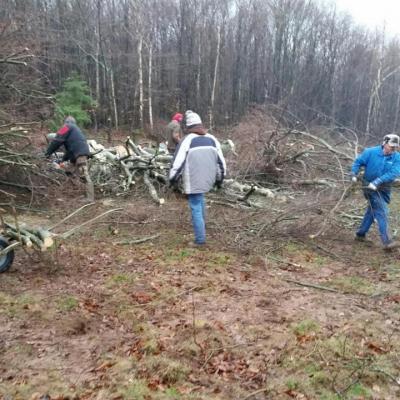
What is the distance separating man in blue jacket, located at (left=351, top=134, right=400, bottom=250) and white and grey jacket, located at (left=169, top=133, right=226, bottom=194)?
2283mm

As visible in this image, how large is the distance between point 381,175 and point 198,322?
380cm

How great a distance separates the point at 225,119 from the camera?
31250 mm

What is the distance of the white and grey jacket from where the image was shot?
579 cm

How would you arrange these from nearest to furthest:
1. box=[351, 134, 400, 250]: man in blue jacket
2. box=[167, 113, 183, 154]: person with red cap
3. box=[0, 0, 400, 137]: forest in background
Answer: box=[351, 134, 400, 250]: man in blue jacket, box=[167, 113, 183, 154]: person with red cap, box=[0, 0, 400, 137]: forest in background

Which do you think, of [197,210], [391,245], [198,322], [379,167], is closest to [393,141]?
[379,167]

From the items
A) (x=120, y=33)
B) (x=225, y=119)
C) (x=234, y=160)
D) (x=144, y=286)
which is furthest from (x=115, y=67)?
(x=144, y=286)

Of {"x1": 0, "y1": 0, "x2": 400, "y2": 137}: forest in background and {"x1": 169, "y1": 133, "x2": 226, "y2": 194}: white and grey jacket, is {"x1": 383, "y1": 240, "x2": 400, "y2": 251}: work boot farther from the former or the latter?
{"x1": 0, "y1": 0, "x2": 400, "y2": 137}: forest in background

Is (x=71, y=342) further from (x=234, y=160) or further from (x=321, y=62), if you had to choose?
(x=321, y=62)

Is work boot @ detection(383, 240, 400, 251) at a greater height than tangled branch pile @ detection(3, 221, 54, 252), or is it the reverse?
tangled branch pile @ detection(3, 221, 54, 252)

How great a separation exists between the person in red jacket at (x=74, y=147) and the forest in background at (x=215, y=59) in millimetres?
12555

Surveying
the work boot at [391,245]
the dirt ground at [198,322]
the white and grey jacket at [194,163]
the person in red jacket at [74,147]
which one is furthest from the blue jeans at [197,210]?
the person in red jacket at [74,147]

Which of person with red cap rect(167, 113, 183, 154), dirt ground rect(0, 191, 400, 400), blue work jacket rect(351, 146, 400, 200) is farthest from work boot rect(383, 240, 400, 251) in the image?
person with red cap rect(167, 113, 183, 154)

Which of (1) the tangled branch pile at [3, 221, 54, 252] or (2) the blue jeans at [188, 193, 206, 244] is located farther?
(2) the blue jeans at [188, 193, 206, 244]

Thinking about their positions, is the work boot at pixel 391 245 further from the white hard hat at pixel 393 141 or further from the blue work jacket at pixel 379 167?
the white hard hat at pixel 393 141
